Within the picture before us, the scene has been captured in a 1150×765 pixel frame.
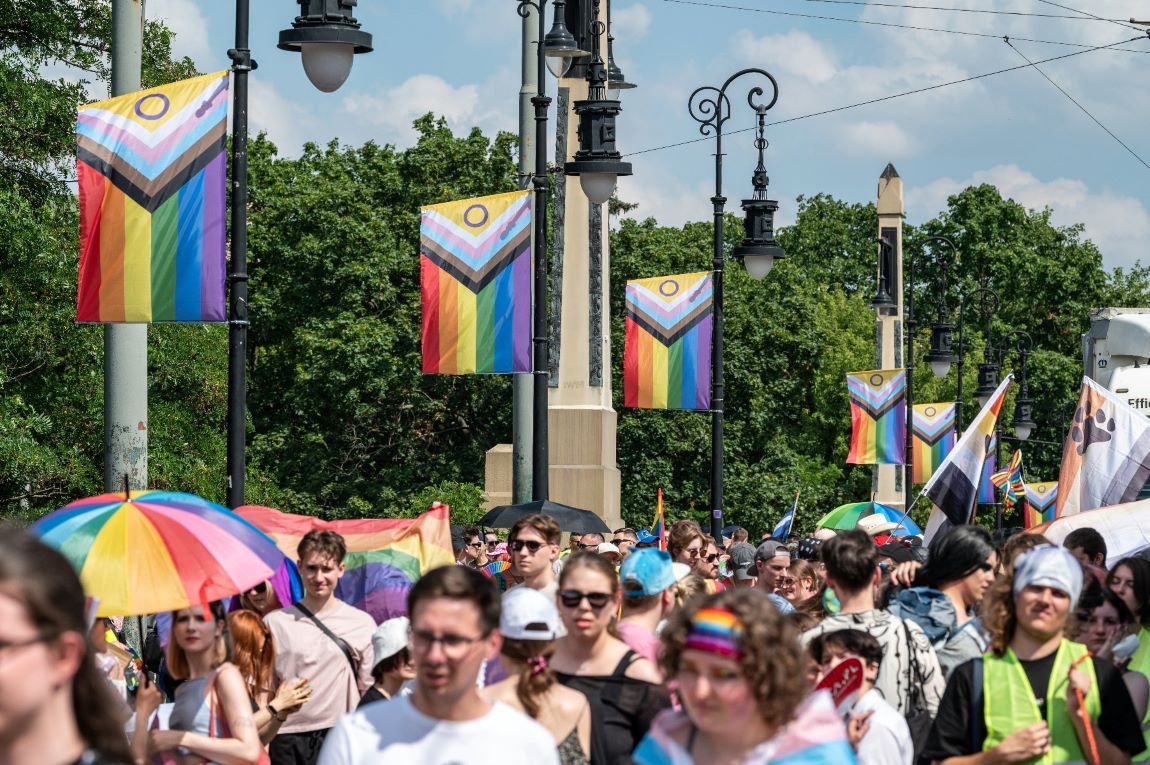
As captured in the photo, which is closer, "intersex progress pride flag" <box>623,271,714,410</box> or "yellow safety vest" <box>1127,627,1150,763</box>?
"yellow safety vest" <box>1127,627,1150,763</box>

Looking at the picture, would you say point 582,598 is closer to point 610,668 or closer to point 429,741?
point 610,668

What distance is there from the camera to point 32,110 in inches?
872

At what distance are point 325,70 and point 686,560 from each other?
14.3ft

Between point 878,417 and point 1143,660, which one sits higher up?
point 878,417

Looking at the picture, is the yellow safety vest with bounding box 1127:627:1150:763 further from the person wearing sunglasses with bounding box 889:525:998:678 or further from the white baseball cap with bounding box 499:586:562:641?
the white baseball cap with bounding box 499:586:562:641

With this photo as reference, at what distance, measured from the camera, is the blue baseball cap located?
684 cm

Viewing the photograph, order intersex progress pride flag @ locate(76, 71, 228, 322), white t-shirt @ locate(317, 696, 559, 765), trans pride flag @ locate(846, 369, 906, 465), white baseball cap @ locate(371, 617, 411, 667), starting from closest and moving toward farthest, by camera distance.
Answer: white t-shirt @ locate(317, 696, 559, 765) → white baseball cap @ locate(371, 617, 411, 667) → intersex progress pride flag @ locate(76, 71, 228, 322) → trans pride flag @ locate(846, 369, 906, 465)

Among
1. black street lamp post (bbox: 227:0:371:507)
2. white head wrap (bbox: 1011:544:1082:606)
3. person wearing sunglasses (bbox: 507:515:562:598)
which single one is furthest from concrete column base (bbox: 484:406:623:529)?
white head wrap (bbox: 1011:544:1082:606)

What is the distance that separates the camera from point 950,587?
7.64m

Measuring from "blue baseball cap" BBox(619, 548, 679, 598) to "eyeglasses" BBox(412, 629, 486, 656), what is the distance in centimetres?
230

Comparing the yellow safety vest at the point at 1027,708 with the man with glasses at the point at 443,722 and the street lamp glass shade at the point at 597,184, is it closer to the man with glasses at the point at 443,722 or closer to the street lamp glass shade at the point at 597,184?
the man with glasses at the point at 443,722

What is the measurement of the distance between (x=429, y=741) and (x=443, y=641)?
0.26 metres

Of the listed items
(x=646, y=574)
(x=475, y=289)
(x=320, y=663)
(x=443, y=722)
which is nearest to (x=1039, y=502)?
(x=475, y=289)

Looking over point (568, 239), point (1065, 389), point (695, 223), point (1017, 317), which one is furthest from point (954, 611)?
point (1017, 317)
